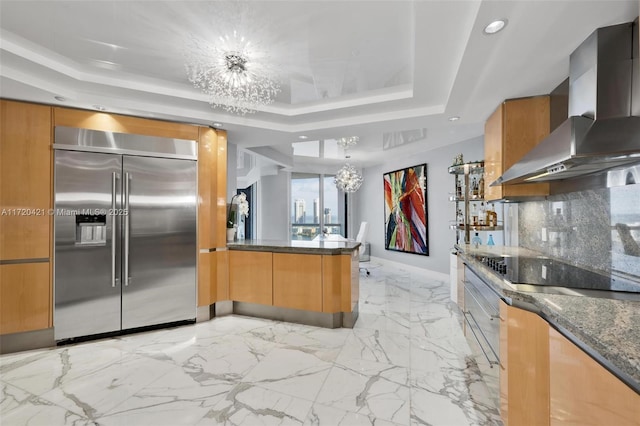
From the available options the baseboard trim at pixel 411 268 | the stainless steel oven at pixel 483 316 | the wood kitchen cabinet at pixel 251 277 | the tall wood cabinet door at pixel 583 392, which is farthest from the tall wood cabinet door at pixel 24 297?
the baseboard trim at pixel 411 268

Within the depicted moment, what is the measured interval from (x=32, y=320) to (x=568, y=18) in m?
4.69

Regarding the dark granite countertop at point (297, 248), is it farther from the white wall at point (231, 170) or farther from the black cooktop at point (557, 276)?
the black cooktop at point (557, 276)

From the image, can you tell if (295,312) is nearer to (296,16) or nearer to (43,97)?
(296,16)

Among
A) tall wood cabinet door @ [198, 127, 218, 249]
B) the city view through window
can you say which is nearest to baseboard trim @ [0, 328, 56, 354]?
tall wood cabinet door @ [198, 127, 218, 249]

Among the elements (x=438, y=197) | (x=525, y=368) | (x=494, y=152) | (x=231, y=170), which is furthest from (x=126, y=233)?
(x=438, y=197)

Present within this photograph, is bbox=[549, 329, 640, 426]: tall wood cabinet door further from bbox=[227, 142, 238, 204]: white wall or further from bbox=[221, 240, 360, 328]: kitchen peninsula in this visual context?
bbox=[227, 142, 238, 204]: white wall

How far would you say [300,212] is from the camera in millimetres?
7949

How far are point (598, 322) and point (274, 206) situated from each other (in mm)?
6496

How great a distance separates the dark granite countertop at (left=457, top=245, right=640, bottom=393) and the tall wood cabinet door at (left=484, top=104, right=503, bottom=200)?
151cm

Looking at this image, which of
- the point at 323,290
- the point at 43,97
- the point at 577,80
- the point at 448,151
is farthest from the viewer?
the point at 448,151

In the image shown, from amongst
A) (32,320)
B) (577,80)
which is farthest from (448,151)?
(32,320)

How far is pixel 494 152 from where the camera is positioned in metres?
2.82

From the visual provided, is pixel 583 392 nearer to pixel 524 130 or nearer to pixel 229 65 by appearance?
pixel 524 130

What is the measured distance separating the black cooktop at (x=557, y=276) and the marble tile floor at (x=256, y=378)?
2.96 feet
